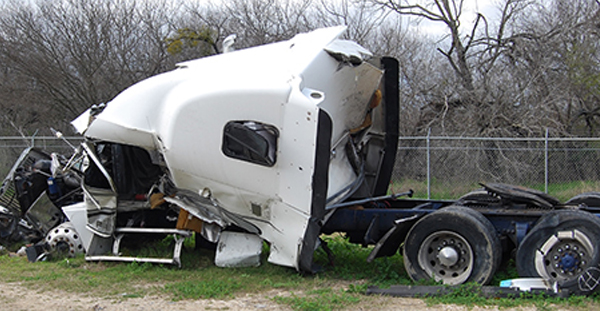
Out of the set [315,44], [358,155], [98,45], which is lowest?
[358,155]

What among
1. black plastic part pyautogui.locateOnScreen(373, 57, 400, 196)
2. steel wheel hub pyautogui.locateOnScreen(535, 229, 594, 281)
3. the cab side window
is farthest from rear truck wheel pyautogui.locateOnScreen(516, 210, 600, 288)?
black plastic part pyautogui.locateOnScreen(373, 57, 400, 196)

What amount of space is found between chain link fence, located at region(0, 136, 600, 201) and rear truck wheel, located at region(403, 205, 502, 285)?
25.0 ft

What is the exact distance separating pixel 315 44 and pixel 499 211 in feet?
9.39

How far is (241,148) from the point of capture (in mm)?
6965

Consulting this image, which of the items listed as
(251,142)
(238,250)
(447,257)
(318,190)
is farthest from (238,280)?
(447,257)

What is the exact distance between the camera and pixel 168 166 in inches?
289

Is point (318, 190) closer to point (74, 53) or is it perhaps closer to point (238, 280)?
point (238, 280)

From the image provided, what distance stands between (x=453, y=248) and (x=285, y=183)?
1925mm

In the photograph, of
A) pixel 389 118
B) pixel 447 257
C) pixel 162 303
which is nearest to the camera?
pixel 162 303

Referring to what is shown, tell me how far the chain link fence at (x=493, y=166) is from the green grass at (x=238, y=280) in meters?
6.95

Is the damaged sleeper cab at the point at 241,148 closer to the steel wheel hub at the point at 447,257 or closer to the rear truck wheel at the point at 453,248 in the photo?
the rear truck wheel at the point at 453,248

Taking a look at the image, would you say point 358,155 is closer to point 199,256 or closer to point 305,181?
point 305,181

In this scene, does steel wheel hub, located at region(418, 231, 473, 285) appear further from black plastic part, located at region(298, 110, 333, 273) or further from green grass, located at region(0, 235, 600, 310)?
black plastic part, located at region(298, 110, 333, 273)

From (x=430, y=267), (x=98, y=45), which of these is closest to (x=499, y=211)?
(x=430, y=267)
